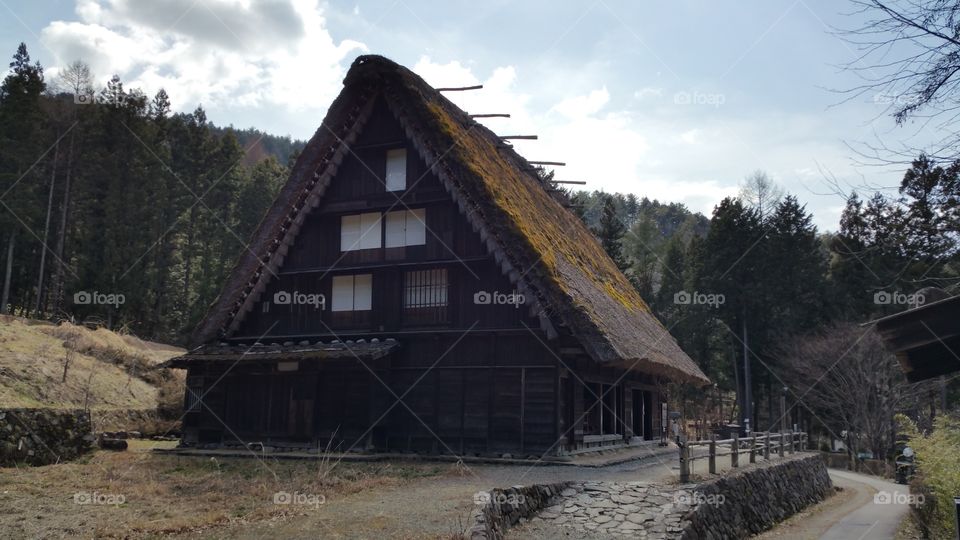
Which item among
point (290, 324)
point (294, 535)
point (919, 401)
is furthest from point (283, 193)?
point (919, 401)

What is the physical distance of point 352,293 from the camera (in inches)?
779

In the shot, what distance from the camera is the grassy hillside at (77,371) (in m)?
20.9

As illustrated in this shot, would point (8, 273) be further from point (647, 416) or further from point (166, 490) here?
point (647, 416)

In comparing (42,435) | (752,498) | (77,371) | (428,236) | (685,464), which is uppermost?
(428,236)

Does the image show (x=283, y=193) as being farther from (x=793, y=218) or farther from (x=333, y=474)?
(x=793, y=218)

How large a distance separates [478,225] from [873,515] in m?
12.3

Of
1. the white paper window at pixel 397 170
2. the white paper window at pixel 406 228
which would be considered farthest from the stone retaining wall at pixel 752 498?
the white paper window at pixel 397 170

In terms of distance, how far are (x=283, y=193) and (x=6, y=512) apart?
11971mm

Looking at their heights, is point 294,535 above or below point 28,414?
below

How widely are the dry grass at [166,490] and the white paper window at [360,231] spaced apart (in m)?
6.19

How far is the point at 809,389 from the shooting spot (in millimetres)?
38031

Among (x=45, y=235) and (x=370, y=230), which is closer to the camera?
(x=370, y=230)

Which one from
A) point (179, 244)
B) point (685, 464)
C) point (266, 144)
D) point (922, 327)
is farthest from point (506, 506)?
point (266, 144)

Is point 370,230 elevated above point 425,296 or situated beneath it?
elevated above
